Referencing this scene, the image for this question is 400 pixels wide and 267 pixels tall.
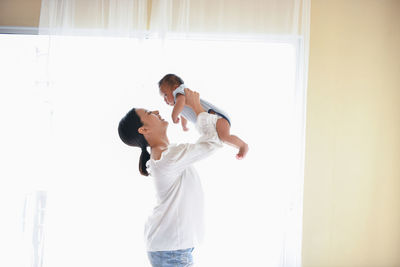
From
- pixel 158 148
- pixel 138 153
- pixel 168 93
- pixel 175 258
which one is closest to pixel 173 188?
pixel 158 148

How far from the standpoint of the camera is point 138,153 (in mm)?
2186

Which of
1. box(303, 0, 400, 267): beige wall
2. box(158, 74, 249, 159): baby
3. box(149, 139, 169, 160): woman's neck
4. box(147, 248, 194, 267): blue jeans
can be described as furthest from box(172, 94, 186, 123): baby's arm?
box(303, 0, 400, 267): beige wall

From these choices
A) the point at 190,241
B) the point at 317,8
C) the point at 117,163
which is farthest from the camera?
the point at 317,8

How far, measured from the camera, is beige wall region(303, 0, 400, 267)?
2.34m

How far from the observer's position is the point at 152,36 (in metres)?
2.19

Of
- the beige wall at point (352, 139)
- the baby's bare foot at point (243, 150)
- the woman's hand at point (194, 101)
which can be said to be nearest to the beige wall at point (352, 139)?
the beige wall at point (352, 139)

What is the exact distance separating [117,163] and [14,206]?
31.7 inches

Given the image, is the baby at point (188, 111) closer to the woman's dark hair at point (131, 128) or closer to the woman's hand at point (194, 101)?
the woman's hand at point (194, 101)

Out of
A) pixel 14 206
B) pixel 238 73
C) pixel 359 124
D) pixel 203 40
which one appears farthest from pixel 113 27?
pixel 359 124

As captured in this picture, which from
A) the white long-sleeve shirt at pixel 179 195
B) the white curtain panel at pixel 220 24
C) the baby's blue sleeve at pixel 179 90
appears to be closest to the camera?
the white long-sleeve shirt at pixel 179 195

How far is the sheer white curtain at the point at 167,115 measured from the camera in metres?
2.19

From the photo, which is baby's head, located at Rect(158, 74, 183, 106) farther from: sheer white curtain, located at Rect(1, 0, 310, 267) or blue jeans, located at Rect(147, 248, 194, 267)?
blue jeans, located at Rect(147, 248, 194, 267)

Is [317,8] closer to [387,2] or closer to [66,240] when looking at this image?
[387,2]

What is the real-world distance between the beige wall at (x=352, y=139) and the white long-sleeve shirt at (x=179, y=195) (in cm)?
118
